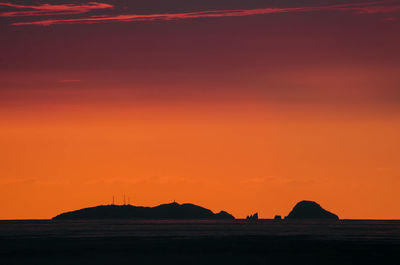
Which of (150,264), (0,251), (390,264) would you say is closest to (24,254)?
(0,251)

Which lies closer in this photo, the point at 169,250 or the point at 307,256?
the point at 307,256

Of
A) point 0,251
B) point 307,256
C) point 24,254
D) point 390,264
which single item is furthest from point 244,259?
point 0,251

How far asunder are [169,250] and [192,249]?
4199 millimetres

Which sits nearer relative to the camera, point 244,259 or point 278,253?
point 244,259

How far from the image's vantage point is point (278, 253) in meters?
111

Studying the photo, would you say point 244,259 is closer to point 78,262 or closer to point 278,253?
point 278,253

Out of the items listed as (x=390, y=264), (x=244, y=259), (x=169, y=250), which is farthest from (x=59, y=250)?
A: (x=390, y=264)

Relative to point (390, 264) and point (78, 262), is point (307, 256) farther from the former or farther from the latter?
point (78, 262)

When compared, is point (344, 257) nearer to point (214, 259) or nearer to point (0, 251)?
point (214, 259)

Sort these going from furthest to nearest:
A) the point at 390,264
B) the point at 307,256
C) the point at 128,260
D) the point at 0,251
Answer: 1. the point at 0,251
2. the point at 307,256
3. the point at 128,260
4. the point at 390,264

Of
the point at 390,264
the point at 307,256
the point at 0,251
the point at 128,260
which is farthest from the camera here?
the point at 0,251

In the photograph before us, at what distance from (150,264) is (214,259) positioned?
10709 millimetres

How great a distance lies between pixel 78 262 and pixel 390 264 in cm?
3745

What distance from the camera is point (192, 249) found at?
120 m
